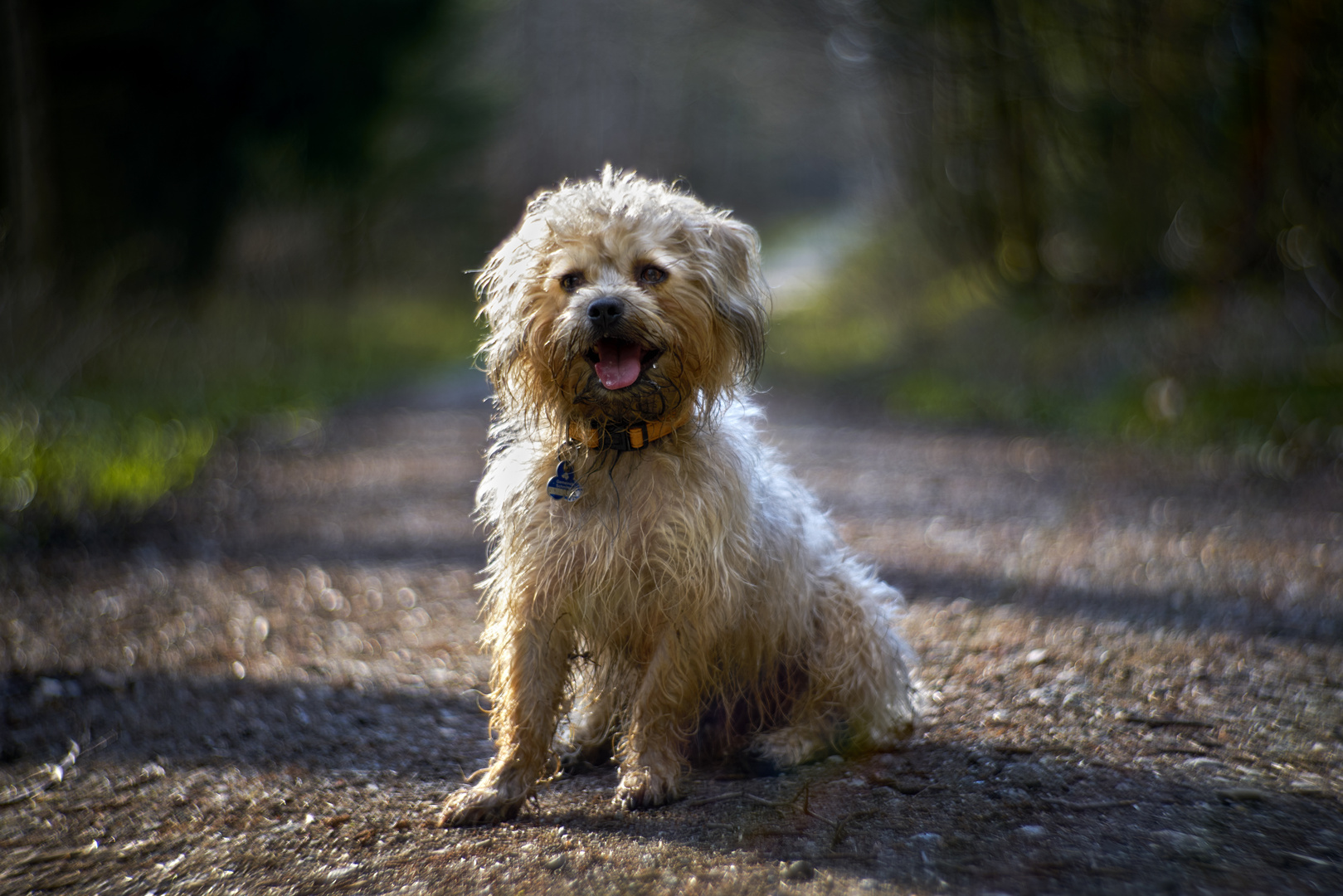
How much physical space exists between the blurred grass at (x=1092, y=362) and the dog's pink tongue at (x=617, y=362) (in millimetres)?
6266

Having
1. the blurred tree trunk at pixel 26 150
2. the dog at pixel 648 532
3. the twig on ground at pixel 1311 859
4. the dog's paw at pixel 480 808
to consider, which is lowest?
the dog's paw at pixel 480 808

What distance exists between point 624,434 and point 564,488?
25cm

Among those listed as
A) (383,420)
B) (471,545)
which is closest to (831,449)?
(471,545)

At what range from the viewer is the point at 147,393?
9.49 meters

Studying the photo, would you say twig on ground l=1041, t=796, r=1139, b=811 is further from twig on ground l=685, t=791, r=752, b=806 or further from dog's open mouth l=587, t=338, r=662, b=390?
dog's open mouth l=587, t=338, r=662, b=390

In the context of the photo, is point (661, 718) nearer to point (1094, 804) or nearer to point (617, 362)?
point (617, 362)

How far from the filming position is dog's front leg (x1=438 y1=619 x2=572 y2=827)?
10.1 feet

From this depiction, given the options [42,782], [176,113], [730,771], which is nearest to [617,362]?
[730,771]

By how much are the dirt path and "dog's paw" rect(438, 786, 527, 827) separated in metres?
0.05

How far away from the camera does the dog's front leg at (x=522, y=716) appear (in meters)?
3.08

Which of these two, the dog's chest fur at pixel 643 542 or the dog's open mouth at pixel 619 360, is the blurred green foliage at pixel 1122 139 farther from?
the dog's open mouth at pixel 619 360

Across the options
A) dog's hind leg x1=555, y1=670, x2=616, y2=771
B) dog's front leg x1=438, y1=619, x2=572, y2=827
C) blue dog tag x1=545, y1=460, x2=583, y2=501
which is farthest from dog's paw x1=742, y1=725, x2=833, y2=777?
blue dog tag x1=545, y1=460, x2=583, y2=501

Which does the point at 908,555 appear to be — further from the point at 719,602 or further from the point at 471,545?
the point at 719,602

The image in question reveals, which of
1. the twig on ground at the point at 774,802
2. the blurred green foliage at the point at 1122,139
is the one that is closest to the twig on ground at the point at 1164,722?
the twig on ground at the point at 774,802
